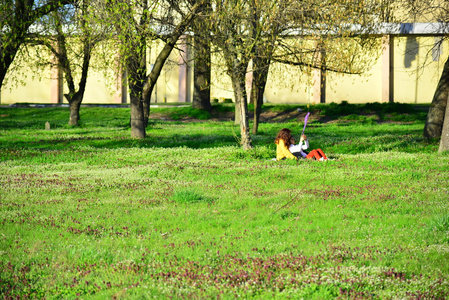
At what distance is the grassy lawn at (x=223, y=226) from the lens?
5.53 meters

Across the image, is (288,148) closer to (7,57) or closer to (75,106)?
(7,57)

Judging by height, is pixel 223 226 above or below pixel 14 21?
below

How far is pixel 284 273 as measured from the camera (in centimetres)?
577

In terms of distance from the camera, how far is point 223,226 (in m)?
8.09

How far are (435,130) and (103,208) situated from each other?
14876 mm

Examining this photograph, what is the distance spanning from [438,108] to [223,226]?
14533 mm

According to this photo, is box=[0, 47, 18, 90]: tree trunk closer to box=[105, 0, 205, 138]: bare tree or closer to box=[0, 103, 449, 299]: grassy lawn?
box=[0, 103, 449, 299]: grassy lawn

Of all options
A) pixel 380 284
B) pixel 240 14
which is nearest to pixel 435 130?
pixel 240 14

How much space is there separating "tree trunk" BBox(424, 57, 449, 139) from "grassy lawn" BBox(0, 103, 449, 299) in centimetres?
331

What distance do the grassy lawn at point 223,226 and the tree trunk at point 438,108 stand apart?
3306 millimetres

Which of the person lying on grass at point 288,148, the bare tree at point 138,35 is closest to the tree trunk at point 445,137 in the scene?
the person lying on grass at point 288,148

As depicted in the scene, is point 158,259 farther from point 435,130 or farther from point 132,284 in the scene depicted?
point 435,130

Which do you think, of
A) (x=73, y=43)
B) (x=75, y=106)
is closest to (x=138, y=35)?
(x=73, y=43)

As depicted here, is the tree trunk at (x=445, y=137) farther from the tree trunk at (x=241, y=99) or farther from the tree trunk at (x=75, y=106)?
the tree trunk at (x=75, y=106)
